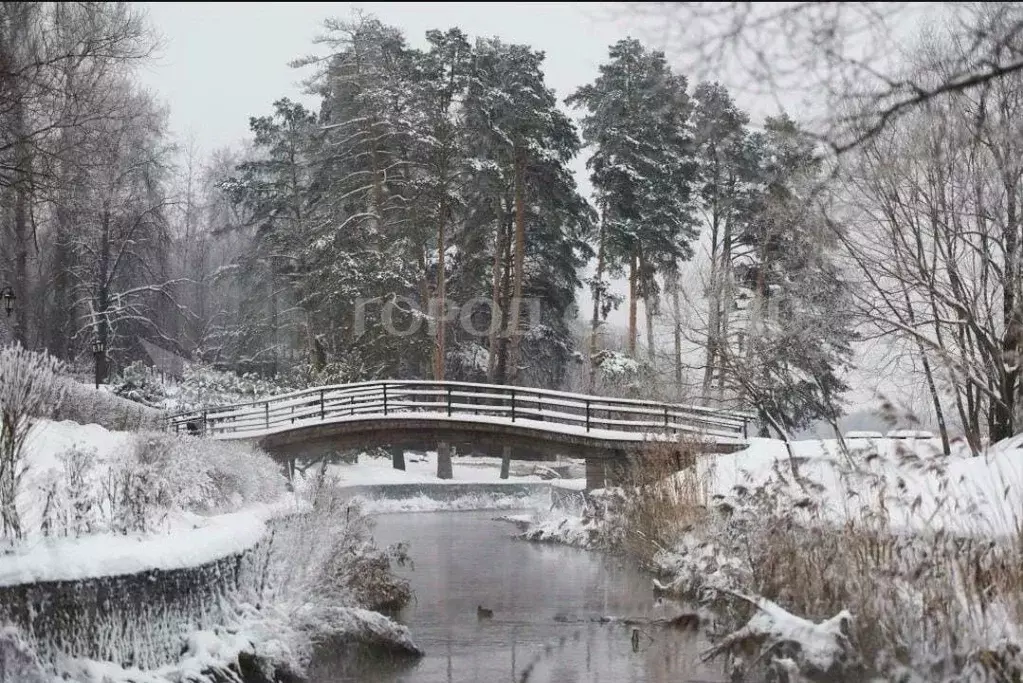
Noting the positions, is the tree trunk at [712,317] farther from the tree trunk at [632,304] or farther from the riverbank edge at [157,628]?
the riverbank edge at [157,628]

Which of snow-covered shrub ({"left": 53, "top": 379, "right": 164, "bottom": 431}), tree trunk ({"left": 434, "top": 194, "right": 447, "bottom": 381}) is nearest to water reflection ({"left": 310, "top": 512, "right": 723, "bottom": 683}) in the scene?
snow-covered shrub ({"left": 53, "top": 379, "right": 164, "bottom": 431})

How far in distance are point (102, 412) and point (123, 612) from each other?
44.9 feet

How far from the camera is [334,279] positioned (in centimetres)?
3247

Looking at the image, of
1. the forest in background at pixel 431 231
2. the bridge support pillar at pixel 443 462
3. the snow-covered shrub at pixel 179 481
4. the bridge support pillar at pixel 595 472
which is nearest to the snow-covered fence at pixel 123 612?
the snow-covered shrub at pixel 179 481

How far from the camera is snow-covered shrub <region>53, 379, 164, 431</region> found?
20.1 meters

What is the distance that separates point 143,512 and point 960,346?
1042 cm

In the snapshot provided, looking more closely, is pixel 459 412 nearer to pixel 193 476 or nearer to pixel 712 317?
pixel 712 317

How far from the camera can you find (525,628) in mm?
12266

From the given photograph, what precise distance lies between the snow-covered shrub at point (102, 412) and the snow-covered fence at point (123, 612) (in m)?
10.3

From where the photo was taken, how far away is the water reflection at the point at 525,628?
10.1 metres

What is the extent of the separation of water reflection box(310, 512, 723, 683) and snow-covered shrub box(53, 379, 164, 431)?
5991mm

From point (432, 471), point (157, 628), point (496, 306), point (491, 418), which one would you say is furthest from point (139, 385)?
point (157, 628)

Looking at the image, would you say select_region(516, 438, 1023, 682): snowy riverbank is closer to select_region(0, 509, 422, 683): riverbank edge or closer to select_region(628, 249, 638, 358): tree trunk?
select_region(0, 509, 422, 683): riverbank edge

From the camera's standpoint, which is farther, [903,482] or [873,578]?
[903,482]
